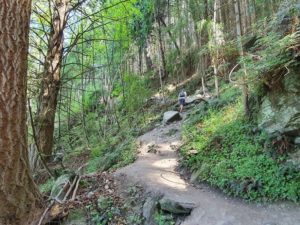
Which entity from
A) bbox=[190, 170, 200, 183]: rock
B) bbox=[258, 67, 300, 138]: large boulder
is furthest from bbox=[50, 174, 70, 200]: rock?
bbox=[258, 67, 300, 138]: large boulder

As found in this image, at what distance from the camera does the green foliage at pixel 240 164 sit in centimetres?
543

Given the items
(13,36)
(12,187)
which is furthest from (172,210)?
(13,36)

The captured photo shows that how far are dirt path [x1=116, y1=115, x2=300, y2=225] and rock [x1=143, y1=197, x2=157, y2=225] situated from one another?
0.30 m

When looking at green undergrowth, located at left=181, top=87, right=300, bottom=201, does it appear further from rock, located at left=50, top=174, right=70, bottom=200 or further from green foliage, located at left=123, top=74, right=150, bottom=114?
green foliage, located at left=123, top=74, right=150, bottom=114

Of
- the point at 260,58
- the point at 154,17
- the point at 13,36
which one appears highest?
the point at 154,17

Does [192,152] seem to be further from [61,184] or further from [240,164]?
[61,184]

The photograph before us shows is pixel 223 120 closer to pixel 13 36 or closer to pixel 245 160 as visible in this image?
pixel 245 160

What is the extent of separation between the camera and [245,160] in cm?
647

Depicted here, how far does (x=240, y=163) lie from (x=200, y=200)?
141cm

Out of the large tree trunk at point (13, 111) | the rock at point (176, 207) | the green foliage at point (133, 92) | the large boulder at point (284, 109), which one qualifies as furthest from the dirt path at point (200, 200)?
the green foliage at point (133, 92)

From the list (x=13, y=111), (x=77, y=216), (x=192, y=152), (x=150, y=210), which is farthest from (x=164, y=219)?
(x=13, y=111)

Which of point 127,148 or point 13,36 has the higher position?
point 13,36

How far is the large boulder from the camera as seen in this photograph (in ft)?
20.1

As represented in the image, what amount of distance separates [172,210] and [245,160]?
2.15 meters
